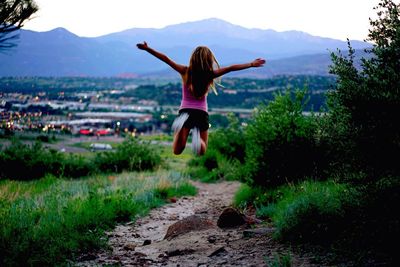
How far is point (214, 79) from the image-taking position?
7.03 m

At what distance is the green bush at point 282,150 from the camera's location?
335 inches

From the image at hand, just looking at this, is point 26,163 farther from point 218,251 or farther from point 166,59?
point 218,251

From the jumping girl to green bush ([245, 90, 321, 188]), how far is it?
1.95 meters

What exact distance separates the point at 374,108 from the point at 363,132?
0.86 feet

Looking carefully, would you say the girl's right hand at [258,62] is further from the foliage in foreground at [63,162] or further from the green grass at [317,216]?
the foliage in foreground at [63,162]

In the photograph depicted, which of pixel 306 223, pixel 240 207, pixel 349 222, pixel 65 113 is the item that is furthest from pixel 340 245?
pixel 65 113

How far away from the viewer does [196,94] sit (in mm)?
7062

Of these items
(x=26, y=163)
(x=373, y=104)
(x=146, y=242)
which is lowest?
(x=26, y=163)

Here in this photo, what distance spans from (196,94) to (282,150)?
247 centimetres

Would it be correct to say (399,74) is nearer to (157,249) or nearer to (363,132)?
(363,132)

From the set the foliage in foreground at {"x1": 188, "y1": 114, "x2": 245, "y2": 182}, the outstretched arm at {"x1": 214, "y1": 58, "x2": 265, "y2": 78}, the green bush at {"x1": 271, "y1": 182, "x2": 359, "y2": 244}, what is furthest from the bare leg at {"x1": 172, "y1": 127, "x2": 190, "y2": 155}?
the foliage in foreground at {"x1": 188, "y1": 114, "x2": 245, "y2": 182}

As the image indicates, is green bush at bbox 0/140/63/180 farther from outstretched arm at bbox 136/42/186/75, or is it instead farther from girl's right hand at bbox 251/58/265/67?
girl's right hand at bbox 251/58/265/67

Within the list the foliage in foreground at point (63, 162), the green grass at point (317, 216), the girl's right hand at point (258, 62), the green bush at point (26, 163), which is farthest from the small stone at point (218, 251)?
the green bush at point (26, 163)

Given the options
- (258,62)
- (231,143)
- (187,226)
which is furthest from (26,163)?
(258,62)
